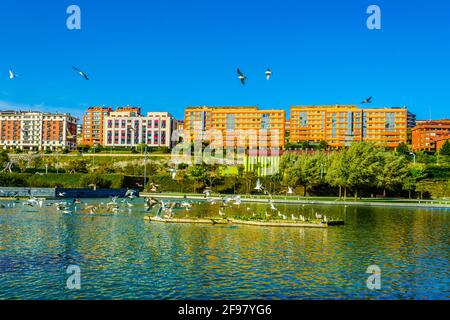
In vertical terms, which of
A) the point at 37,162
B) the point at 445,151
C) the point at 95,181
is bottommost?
the point at 95,181

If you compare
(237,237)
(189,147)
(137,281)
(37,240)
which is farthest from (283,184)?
(137,281)

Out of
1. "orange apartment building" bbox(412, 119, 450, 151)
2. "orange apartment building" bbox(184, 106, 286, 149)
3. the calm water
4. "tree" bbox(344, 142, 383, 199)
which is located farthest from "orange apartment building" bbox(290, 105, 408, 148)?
the calm water

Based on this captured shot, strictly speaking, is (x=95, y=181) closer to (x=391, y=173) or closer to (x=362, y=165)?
(x=362, y=165)

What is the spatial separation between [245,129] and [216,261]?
16528cm

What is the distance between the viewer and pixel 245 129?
192750 millimetres

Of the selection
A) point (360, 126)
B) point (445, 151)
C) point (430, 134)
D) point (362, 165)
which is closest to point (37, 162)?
point (362, 165)

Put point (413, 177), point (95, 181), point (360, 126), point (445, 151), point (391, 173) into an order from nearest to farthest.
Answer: point (391, 173)
point (413, 177)
point (95, 181)
point (445, 151)
point (360, 126)

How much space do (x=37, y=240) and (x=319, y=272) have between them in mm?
22003

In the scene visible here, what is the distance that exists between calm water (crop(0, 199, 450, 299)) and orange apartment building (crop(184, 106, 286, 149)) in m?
140

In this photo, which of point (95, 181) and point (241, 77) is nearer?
point (241, 77)

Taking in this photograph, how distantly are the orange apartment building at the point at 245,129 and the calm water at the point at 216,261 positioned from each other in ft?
458

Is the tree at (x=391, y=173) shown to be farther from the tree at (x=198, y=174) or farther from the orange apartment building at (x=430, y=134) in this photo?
the orange apartment building at (x=430, y=134)

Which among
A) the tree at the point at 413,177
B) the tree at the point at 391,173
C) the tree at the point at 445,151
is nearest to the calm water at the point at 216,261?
the tree at the point at 391,173
